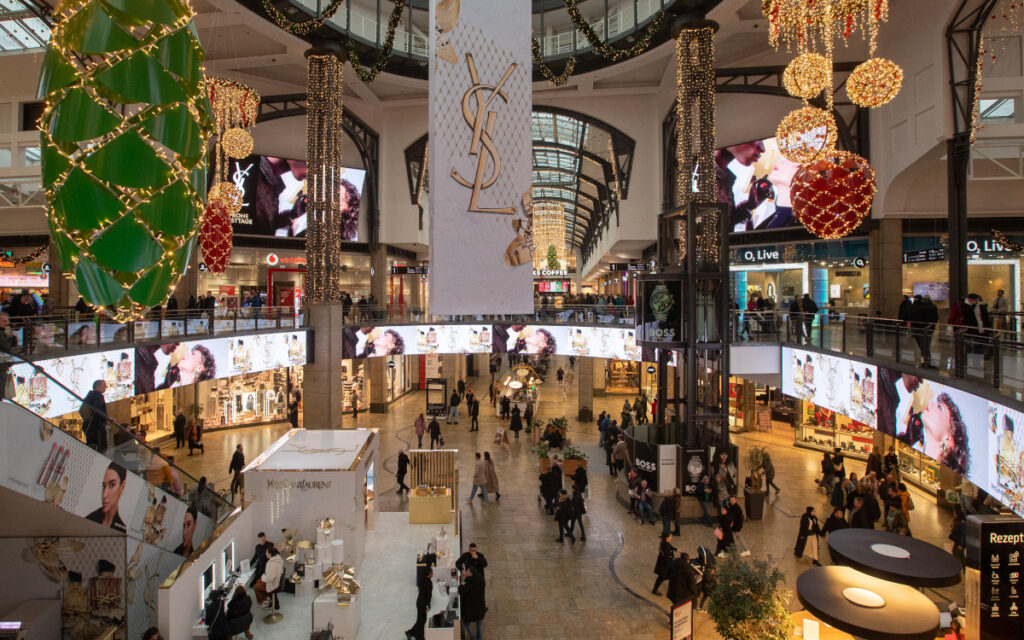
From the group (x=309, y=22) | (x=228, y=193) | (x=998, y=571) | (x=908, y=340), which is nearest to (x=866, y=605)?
(x=998, y=571)

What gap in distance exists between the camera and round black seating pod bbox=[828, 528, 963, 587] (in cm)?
566

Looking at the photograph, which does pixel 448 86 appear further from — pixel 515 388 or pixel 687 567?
pixel 515 388

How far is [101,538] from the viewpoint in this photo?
20.4ft

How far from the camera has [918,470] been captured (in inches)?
503

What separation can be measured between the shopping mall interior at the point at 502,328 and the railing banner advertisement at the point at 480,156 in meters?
0.02

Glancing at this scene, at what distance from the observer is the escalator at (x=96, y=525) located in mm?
5164

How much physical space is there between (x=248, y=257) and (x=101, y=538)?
17.6 metres

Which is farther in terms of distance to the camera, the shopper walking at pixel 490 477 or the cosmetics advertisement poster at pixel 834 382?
the shopper walking at pixel 490 477

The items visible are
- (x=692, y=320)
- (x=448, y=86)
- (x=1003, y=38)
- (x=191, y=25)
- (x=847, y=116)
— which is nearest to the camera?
(x=191, y=25)

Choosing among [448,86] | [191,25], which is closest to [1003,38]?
[448,86]

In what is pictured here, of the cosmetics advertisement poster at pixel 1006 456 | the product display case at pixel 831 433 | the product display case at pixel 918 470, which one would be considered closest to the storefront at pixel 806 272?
the product display case at pixel 831 433

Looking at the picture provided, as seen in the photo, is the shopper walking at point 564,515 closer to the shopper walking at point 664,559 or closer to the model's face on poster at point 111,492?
the shopper walking at point 664,559

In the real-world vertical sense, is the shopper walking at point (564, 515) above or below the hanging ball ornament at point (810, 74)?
below

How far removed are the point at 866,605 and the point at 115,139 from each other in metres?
6.68
